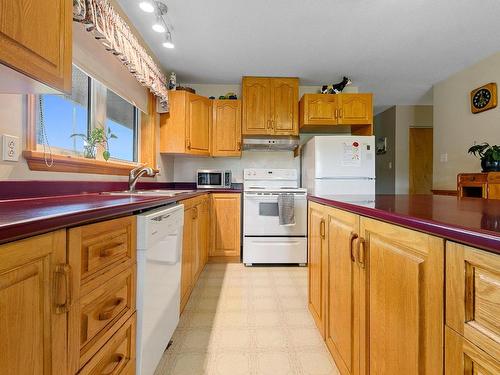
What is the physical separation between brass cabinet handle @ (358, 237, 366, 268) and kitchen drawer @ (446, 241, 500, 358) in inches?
14.8

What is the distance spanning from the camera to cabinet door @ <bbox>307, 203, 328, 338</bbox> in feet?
4.67

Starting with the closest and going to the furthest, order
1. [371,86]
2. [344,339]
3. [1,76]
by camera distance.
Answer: [1,76] < [344,339] < [371,86]

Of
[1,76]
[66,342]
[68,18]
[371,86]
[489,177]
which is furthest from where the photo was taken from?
[371,86]

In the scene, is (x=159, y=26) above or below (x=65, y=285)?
above

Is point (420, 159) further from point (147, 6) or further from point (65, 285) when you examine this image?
point (65, 285)

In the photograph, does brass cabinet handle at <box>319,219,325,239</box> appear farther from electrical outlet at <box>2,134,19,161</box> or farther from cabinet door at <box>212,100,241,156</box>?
cabinet door at <box>212,100,241,156</box>

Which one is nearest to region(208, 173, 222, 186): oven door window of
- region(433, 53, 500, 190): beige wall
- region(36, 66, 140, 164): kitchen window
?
region(36, 66, 140, 164): kitchen window

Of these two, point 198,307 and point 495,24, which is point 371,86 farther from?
point 198,307

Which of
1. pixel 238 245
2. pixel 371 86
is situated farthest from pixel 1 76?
pixel 371 86

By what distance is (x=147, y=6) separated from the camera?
1.95m

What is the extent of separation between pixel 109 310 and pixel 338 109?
126 inches

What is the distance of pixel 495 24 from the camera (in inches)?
91.0

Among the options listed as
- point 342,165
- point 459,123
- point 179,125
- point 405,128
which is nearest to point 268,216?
point 342,165

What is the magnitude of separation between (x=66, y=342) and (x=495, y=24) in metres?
3.66
